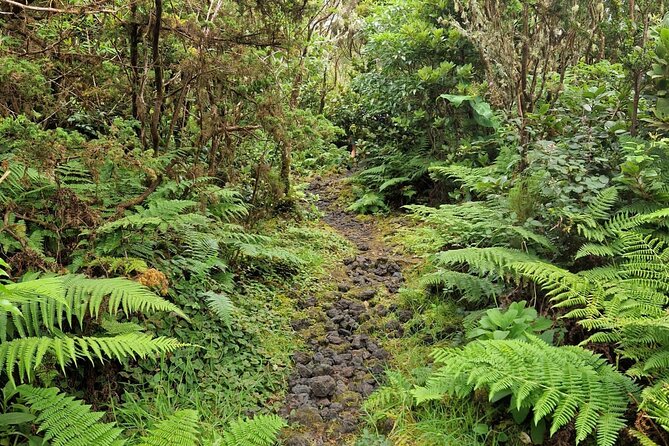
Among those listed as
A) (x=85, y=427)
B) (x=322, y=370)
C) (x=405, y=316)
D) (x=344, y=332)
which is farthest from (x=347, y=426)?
(x=85, y=427)

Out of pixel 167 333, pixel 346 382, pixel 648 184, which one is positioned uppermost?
pixel 648 184

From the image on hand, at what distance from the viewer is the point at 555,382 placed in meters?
2.27

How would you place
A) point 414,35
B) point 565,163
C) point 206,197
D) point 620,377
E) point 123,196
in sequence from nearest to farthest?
point 620,377 → point 565,163 → point 123,196 → point 206,197 → point 414,35

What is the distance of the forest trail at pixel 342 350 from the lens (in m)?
2.92

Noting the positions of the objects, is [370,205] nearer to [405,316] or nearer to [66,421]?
[405,316]

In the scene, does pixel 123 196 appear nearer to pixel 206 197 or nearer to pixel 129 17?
pixel 206 197

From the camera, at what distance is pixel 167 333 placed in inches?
124

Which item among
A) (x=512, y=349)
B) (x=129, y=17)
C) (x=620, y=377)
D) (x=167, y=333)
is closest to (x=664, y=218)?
(x=620, y=377)

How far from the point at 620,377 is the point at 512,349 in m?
0.52

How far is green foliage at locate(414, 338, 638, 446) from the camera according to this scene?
2127 millimetres

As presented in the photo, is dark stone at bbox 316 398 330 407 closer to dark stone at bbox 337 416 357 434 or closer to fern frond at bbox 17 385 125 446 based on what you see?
dark stone at bbox 337 416 357 434

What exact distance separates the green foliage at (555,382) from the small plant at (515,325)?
26cm

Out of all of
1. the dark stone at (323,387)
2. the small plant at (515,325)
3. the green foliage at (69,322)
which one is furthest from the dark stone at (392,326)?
the green foliage at (69,322)

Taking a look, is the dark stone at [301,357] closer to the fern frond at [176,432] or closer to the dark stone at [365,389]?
the dark stone at [365,389]
